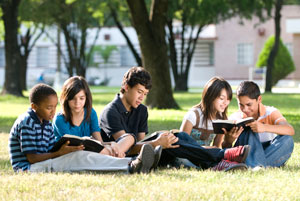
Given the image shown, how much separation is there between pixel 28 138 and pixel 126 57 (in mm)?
40974

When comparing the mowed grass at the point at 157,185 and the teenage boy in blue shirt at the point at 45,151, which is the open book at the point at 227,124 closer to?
the mowed grass at the point at 157,185

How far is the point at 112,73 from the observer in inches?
1807

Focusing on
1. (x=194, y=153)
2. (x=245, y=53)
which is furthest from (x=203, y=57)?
(x=194, y=153)

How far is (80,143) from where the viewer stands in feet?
17.2

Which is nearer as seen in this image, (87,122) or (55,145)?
(55,145)

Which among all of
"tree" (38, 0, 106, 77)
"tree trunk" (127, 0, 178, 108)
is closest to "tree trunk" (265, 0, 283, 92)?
"tree" (38, 0, 106, 77)

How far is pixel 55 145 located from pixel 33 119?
0.31 metres

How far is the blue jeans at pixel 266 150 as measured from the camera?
18.6 ft

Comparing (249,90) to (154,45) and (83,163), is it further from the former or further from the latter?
(154,45)

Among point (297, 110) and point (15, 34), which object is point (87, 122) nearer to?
point (297, 110)

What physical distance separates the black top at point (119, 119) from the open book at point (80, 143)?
0.63 metres

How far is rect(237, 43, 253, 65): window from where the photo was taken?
4309 centimetres

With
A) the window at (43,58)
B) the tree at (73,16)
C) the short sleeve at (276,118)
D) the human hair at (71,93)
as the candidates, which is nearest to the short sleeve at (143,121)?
the human hair at (71,93)

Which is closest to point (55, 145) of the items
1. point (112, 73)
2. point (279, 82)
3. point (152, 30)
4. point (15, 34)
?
point (152, 30)
